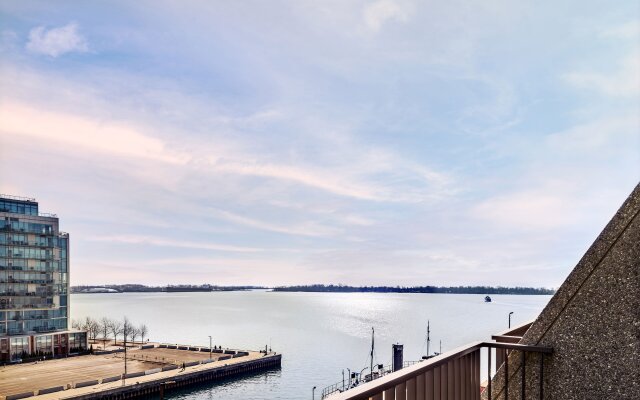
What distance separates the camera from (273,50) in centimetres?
1278

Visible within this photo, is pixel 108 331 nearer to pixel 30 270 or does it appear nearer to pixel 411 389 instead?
pixel 30 270

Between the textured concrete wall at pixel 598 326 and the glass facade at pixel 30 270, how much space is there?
65.1 m

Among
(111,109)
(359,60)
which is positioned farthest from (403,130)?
(111,109)

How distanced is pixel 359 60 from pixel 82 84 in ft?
41.2

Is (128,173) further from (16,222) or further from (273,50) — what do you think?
(273,50)

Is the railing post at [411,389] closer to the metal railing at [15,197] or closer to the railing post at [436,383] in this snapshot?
the railing post at [436,383]

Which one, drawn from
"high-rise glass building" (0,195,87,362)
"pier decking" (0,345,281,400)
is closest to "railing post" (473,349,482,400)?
"pier decking" (0,345,281,400)

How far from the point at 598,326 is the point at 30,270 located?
67598 mm

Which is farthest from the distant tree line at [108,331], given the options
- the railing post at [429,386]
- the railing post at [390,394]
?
the railing post at [390,394]

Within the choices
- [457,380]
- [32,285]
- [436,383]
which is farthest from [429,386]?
[32,285]

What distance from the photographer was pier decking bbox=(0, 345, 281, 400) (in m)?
38.4

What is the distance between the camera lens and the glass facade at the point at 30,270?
184 ft

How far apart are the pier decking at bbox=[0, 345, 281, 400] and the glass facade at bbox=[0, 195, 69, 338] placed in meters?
5.52

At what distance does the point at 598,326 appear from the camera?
11.1 feet
